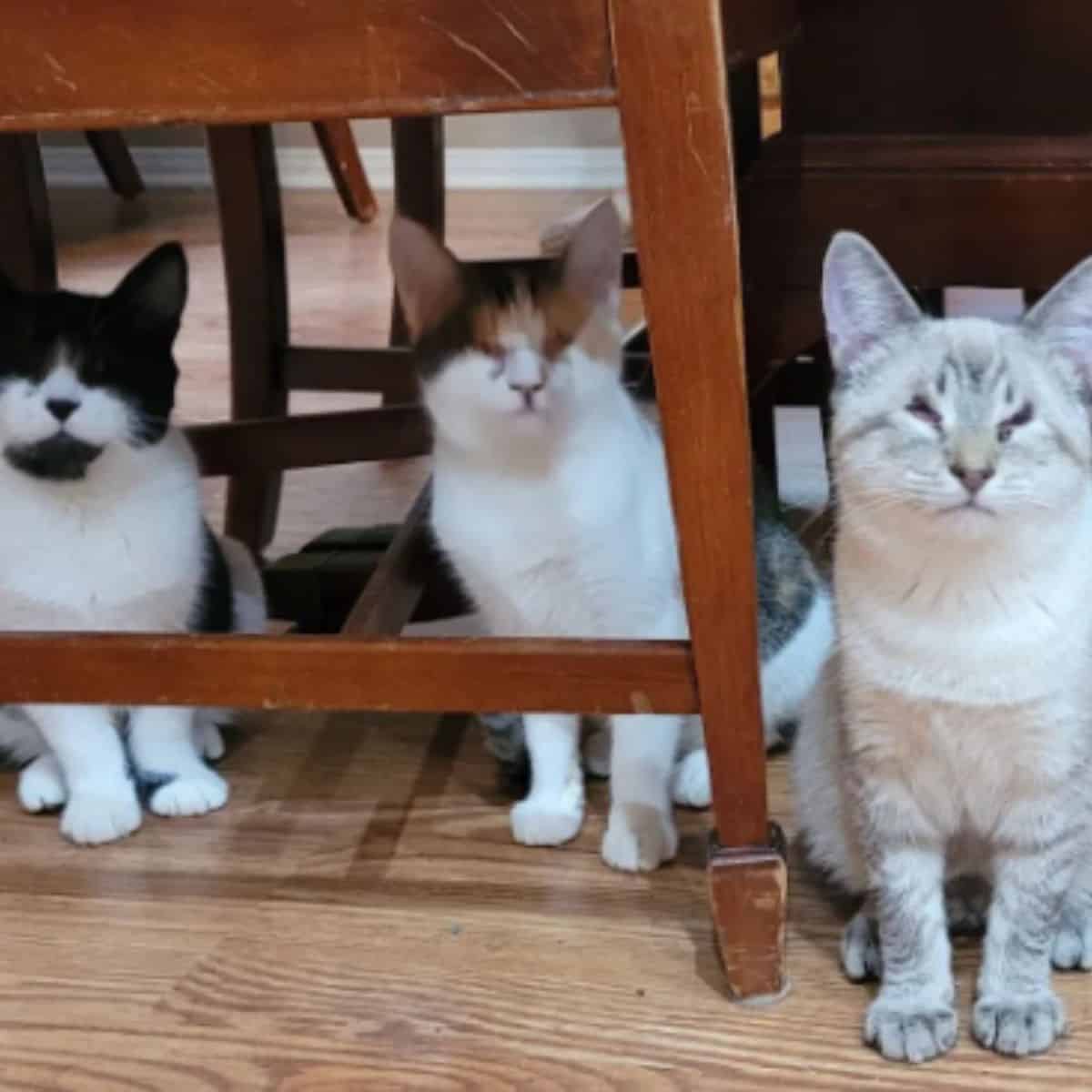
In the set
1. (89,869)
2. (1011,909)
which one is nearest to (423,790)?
(89,869)

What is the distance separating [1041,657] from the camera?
937 millimetres

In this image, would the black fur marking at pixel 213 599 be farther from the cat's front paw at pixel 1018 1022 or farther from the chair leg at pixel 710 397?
the cat's front paw at pixel 1018 1022

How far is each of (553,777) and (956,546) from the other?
1.47 ft

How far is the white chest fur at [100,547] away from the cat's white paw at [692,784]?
436 millimetres

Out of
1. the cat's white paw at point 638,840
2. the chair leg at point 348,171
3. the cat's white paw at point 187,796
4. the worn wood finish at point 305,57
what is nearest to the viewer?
the worn wood finish at point 305,57

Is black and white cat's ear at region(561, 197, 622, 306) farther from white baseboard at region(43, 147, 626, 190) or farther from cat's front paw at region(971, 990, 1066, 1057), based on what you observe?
white baseboard at region(43, 147, 626, 190)

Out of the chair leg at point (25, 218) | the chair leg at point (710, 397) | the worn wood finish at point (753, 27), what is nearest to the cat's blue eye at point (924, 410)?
the chair leg at point (710, 397)

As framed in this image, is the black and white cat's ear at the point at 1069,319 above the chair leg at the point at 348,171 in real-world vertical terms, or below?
above

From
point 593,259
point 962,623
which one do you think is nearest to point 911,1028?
point 962,623

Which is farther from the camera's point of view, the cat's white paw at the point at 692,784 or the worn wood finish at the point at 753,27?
the cat's white paw at the point at 692,784

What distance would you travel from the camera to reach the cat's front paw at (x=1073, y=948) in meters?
1.03

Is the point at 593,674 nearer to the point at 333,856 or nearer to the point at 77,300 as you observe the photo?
the point at 333,856

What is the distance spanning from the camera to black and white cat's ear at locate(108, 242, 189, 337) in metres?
1.25

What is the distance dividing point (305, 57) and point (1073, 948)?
73cm
